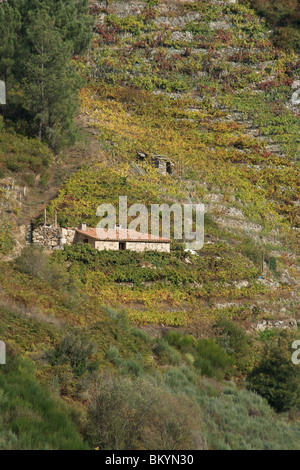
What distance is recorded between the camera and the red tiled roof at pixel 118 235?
24.0 meters

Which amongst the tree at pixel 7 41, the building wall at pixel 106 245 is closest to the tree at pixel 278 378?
the building wall at pixel 106 245

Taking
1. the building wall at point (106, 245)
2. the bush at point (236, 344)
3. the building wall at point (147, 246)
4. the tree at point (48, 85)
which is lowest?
the bush at point (236, 344)

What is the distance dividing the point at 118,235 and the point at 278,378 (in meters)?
13.7

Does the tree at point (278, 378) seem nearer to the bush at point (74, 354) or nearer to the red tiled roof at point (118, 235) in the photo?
the bush at point (74, 354)

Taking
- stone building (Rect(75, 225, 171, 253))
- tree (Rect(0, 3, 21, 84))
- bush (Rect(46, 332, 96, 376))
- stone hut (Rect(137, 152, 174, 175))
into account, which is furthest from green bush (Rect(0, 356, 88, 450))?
tree (Rect(0, 3, 21, 84))

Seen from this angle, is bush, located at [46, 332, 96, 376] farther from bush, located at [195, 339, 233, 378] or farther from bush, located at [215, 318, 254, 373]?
bush, located at [215, 318, 254, 373]

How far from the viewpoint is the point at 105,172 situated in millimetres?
32281

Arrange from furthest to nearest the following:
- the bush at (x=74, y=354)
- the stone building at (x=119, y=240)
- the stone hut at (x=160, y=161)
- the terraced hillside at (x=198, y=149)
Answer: the stone hut at (x=160, y=161) → the stone building at (x=119, y=240) → the terraced hillside at (x=198, y=149) → the bush at (x=74, y=354)

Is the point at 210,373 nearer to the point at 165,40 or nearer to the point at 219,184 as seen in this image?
the point at 219,184

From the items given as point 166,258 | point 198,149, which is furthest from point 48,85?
point 166,258

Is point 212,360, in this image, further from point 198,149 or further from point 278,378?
point 198,149

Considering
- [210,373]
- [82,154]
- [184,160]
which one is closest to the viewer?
[210,373]

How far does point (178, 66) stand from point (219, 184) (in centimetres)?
2563

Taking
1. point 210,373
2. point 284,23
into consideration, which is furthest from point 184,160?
point 284,23
